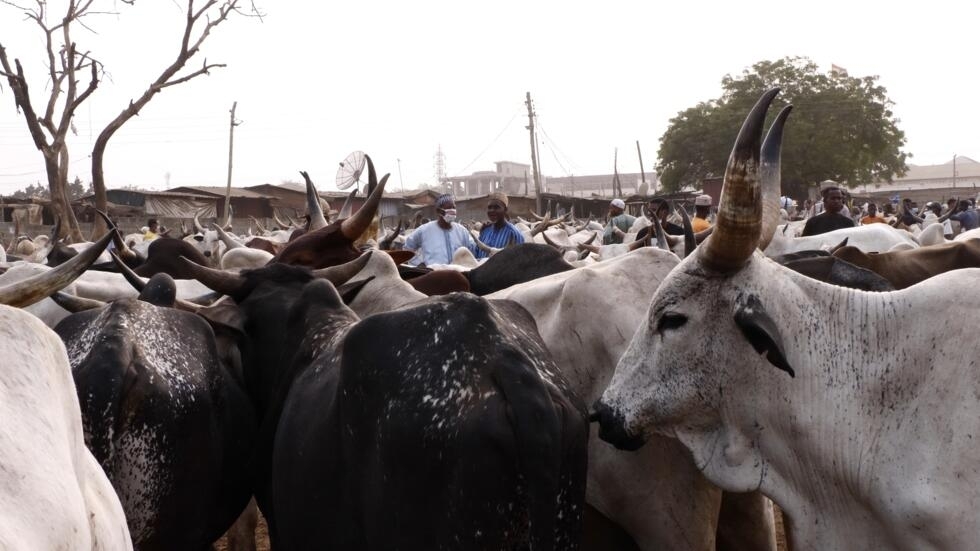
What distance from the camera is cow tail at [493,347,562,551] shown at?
2.71m

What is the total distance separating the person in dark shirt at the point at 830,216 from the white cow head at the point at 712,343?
7143mm

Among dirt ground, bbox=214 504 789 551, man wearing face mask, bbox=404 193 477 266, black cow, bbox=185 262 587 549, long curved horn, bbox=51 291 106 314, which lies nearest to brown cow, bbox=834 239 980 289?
dirt ground, bbox=214 504 789 551

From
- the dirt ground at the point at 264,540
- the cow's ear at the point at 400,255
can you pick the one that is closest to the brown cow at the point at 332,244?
the cow's ear at the point at 400,255

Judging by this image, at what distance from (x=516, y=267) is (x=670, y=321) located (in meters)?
2.65

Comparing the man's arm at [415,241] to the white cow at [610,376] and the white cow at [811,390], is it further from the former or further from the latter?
the white cow at [811,390]

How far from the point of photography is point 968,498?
8.95ft

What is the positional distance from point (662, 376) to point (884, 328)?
2.28 ft

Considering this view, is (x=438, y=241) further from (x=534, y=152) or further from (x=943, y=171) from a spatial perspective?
(x=943, y=171)

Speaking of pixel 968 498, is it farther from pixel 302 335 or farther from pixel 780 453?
pixel 302 335

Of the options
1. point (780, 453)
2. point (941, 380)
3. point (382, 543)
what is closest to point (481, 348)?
point (382, 543)

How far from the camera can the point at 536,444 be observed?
8.89 feet

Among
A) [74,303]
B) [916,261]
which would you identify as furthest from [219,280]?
[916,261]

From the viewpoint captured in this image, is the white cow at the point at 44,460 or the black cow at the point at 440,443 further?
the black cow at the point at 440,443

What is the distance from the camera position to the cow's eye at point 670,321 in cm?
331
